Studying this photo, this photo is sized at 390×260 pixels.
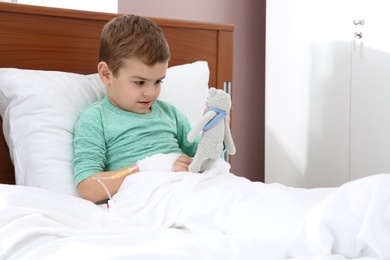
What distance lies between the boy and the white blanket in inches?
4.6

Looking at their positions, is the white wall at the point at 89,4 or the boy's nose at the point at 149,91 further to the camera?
the white wall at the point at 89,4

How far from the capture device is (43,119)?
5.13ft

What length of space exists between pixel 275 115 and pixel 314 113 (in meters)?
0.23

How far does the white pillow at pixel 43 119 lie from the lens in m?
1.51

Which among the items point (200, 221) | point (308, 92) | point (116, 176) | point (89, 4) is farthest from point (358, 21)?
point (200, 221)

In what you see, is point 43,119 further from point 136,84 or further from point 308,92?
point 308,92

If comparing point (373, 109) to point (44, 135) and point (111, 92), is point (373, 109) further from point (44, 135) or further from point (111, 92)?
point (44, 135)

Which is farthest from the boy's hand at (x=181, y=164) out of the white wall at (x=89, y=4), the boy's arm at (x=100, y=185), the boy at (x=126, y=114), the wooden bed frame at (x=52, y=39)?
the white wall at (x=89, y=4)

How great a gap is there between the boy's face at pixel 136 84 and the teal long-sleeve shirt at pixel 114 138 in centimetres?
3

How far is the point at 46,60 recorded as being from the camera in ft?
5.84

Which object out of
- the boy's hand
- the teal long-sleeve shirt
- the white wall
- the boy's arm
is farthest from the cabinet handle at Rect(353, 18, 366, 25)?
the boy's arm

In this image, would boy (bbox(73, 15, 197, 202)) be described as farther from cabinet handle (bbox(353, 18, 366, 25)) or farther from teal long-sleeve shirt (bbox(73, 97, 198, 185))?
cabinet handle (bbox(353, 18, 366, 25))

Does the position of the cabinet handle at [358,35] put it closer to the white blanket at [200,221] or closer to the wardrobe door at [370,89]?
the wardrobe door at [370,89]

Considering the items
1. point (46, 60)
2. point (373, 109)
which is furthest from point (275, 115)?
point (46, 60)
